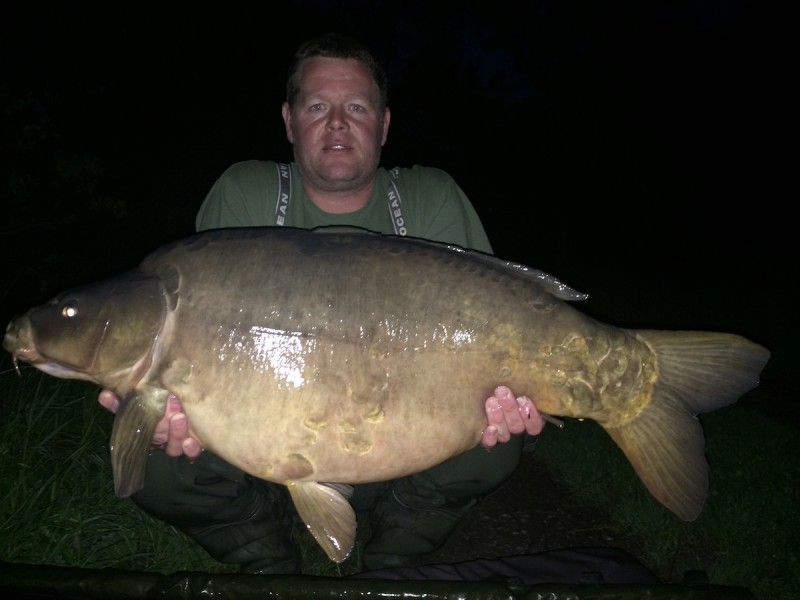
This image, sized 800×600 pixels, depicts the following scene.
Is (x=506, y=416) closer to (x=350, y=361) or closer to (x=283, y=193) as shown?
(x=350, y=361)

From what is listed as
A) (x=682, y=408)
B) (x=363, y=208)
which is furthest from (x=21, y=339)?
(x=682, y=408)

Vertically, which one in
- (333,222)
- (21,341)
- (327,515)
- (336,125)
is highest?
(336,125)

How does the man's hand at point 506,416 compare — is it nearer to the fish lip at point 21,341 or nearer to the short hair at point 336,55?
the fish lip at point 21,341

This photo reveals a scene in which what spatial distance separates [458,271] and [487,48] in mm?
20943

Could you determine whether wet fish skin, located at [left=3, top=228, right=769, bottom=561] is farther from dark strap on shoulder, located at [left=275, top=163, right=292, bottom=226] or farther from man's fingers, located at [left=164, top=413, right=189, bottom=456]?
dark strap on shoulder, located at [left=275, top=163, right=292, bottom=226]

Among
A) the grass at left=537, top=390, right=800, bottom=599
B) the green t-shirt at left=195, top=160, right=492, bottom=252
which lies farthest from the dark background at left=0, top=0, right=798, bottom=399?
the green t-shirt at left=195, top=160, right=492, bottom=252

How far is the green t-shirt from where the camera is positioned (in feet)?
8.74

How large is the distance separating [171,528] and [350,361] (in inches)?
58.3

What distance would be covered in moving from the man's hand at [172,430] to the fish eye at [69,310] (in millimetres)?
258

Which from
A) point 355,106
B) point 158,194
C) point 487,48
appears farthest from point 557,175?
point 355,106

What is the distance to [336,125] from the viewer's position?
2.65m

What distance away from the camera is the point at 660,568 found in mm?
2795

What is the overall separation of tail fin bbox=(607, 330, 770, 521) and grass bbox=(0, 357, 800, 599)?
3.23 feet

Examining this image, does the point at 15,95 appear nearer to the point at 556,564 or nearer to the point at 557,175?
the point at 556,564
